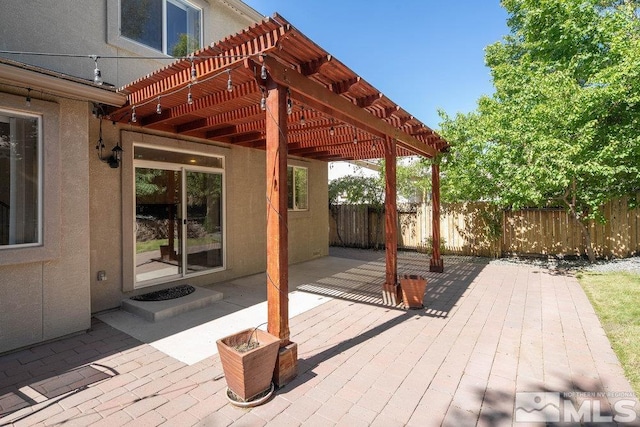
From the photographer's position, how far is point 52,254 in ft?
12.3

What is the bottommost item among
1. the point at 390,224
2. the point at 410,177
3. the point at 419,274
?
the point at 419,274

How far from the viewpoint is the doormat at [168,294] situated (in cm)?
500

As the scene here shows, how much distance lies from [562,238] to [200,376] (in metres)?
9.84

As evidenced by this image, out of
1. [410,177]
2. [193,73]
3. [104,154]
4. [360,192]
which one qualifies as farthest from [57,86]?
[410,177]

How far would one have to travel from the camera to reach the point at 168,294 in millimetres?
5199

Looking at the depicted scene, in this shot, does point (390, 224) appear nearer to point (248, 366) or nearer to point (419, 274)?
point (419, 274)

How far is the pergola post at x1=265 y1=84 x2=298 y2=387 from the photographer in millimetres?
2961

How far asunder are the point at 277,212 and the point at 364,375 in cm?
176

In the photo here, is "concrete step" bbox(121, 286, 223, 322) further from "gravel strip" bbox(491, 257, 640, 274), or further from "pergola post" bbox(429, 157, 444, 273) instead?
"gravel strip" bbox(491, 257, 640, 274)

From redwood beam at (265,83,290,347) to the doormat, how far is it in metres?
2.82

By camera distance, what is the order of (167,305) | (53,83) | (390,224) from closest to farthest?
(53,83) < (167,305) < (390,224)

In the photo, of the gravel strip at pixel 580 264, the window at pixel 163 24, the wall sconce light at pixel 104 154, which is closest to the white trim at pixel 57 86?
the wall sconce light at pixel 104 154

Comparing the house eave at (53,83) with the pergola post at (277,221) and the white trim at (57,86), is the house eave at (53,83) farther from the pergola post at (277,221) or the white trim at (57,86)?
the pergola post at (277,221)

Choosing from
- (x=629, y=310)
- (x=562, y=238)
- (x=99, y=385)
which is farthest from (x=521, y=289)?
(x=99, y=385)
